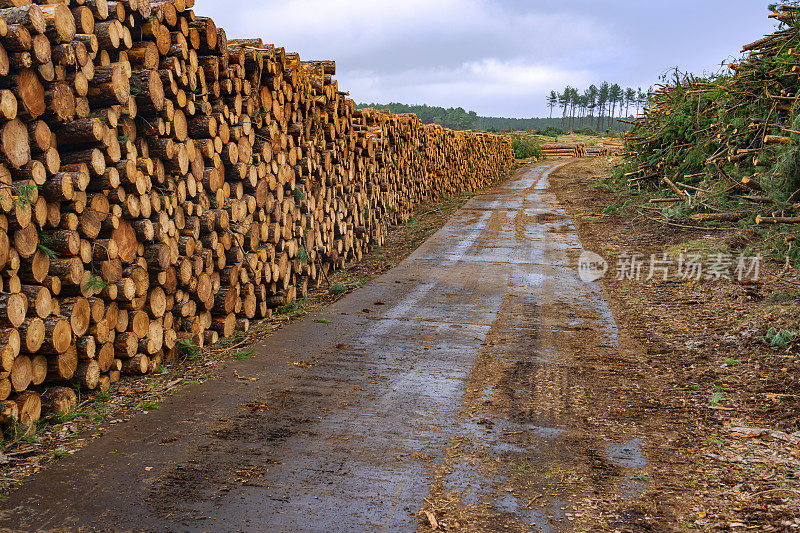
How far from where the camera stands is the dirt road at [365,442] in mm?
3303

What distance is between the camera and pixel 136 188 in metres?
4.95

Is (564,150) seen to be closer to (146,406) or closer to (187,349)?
(187,349)

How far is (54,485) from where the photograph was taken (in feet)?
11.5

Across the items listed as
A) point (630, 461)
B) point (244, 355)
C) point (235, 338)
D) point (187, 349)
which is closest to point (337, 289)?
point (235, 338)

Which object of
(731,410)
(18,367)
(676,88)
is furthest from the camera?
(676,88)

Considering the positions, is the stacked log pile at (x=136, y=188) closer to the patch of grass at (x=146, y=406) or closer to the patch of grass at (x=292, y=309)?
the patch of grass at (x=292, y=309)

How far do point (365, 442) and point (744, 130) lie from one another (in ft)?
33.4

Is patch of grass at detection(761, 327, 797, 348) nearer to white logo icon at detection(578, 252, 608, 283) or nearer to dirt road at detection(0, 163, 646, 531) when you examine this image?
dirt road at detection(0, 163, 646, 531)

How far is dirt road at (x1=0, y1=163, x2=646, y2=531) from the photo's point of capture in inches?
130

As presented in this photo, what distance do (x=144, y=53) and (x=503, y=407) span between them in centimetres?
421

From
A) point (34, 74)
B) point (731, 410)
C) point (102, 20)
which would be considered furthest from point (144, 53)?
point (731, 410)

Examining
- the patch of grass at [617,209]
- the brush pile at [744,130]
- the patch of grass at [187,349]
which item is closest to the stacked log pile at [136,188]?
the patch of grass at [187,349]

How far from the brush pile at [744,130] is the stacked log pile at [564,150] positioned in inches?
1354

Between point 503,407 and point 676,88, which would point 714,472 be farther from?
point 676,88
